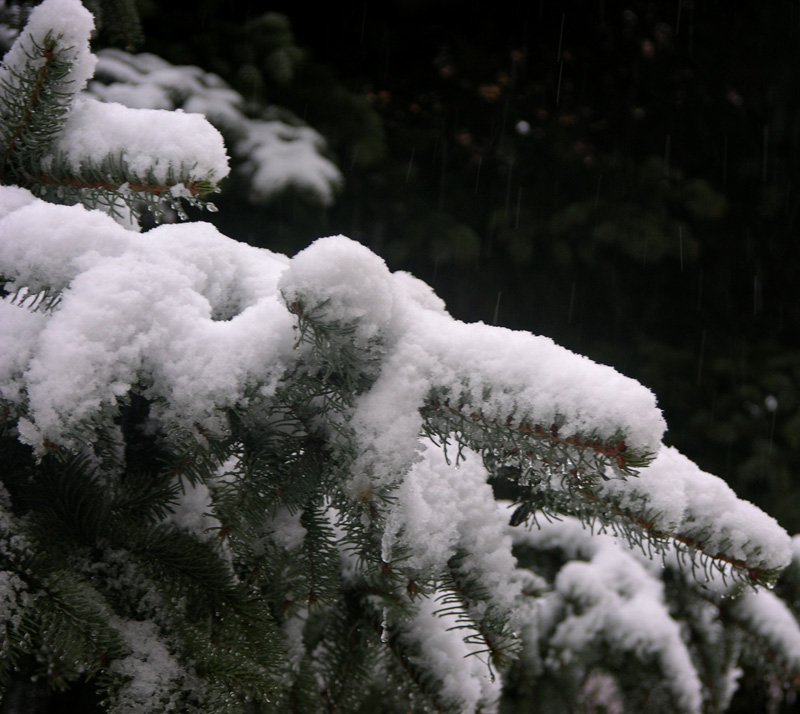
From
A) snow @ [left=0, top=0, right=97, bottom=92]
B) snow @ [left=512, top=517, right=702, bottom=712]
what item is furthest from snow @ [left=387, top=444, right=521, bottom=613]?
snow @ [left=512, top=517, right=702, bottom=712]

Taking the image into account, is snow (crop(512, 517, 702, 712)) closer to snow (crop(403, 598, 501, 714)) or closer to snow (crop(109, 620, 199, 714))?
snow (crop(403, 598, 501, 714))

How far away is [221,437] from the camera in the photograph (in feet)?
1.88

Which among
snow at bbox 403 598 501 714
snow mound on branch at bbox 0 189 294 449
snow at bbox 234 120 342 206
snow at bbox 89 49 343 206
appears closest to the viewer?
snow mound on branch at bbox 0 189 294 449

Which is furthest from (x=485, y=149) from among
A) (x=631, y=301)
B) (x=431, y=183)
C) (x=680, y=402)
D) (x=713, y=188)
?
(x=680, y=402)

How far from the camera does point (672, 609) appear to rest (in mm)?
1612

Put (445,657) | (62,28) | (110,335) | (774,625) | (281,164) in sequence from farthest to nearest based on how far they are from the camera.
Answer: (281,164) < (774,625) < (445,657) < (62,28) < (110,335)

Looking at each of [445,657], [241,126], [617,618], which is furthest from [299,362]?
[241,126]

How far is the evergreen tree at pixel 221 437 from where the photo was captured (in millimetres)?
526

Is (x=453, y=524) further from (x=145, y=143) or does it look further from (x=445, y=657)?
(x=145, y=143)

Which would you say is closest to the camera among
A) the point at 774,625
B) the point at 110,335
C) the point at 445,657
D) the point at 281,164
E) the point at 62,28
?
the point at 110,335

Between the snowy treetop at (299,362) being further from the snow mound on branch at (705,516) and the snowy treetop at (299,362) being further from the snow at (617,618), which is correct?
the snow at (617,618)

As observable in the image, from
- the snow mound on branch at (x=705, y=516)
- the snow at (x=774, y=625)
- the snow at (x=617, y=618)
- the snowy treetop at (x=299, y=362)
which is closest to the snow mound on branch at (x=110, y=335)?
the snowy treetop at (x=299, y=362)

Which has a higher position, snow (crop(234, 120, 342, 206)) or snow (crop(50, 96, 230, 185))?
snow (crop(50, 96, 230, 185))

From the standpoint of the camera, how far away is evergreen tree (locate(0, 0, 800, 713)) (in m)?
0.53
